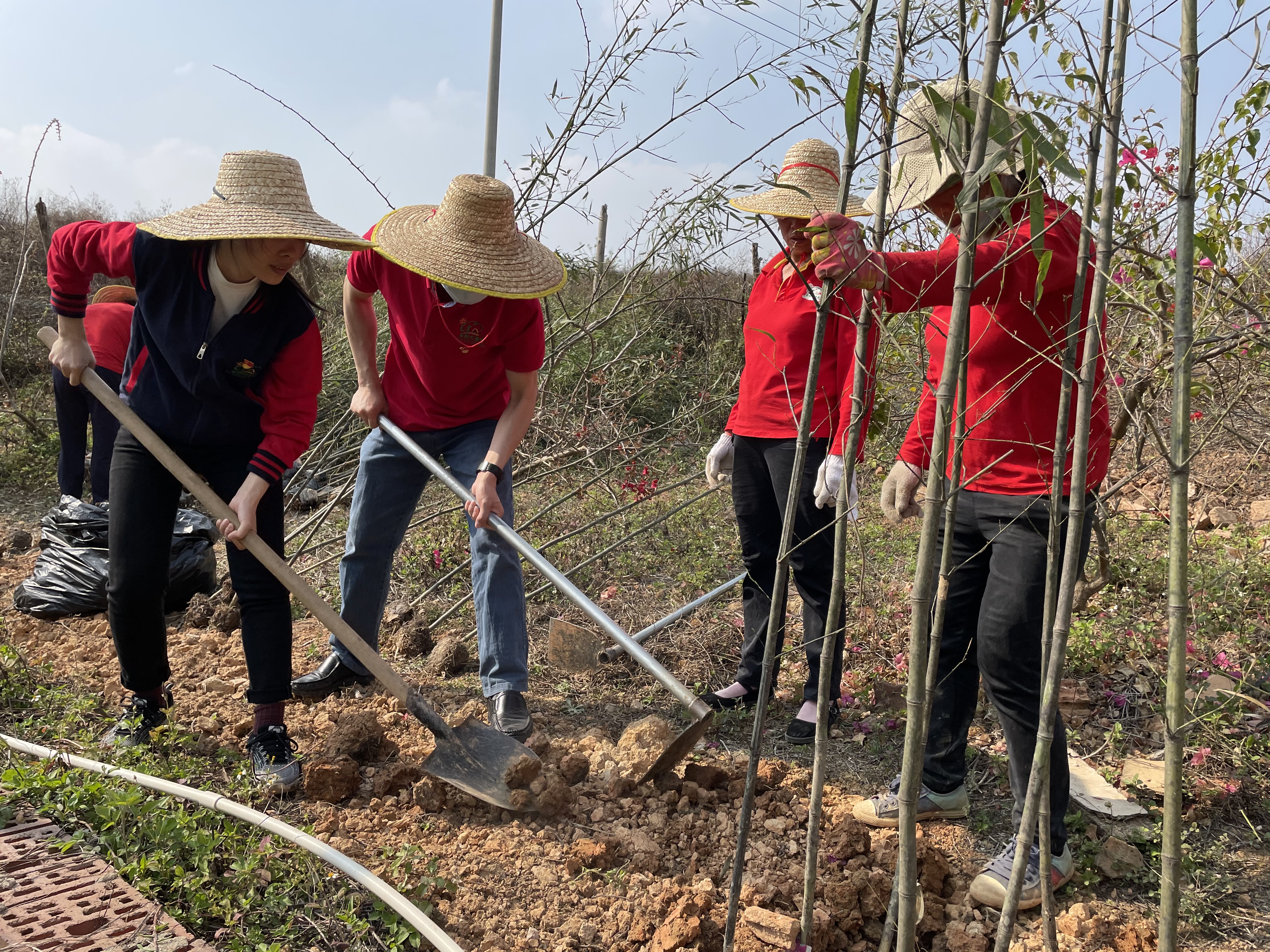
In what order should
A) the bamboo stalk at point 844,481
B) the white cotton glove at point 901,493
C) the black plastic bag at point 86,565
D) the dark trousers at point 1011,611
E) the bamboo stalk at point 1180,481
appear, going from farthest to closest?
the black plastic bag at point 86,565 < the white cotton glove at point 901,493 < the dark trousers at point 1011,611 < the bamboo stalk at point 844,481 < the bamboo stalk at point 1180,481

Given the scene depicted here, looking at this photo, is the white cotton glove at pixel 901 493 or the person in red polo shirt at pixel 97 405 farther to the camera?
the person in red polo shirt at pixel 97 405

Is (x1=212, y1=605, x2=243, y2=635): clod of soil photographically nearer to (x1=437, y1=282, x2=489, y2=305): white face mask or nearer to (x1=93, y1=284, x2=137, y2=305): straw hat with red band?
(x1=437, y1=282, x2=489, y2=305): white face mask

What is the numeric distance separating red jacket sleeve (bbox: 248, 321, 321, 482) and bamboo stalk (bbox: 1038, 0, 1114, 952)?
1.85 meters

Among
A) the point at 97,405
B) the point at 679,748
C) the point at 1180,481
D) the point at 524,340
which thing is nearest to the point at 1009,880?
the point at 679,748

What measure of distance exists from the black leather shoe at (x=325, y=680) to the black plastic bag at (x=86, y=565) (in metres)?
0.90

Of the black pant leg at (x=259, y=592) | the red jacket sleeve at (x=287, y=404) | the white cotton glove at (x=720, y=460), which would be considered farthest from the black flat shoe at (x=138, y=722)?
the white cotton glove at (x=720, y=460)

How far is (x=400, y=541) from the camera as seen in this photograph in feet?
9.97

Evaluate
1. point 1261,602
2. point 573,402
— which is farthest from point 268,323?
point 1261,602

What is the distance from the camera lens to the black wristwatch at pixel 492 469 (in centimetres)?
276

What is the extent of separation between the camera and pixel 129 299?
16.4 feet

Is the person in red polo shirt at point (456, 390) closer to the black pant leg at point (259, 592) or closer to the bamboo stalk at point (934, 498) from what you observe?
the black pant leg at point (259, 592)

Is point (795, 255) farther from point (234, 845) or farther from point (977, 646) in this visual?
point (234, 845)

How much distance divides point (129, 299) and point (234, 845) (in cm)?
403

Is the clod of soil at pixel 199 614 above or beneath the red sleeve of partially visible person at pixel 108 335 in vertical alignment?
beneath
